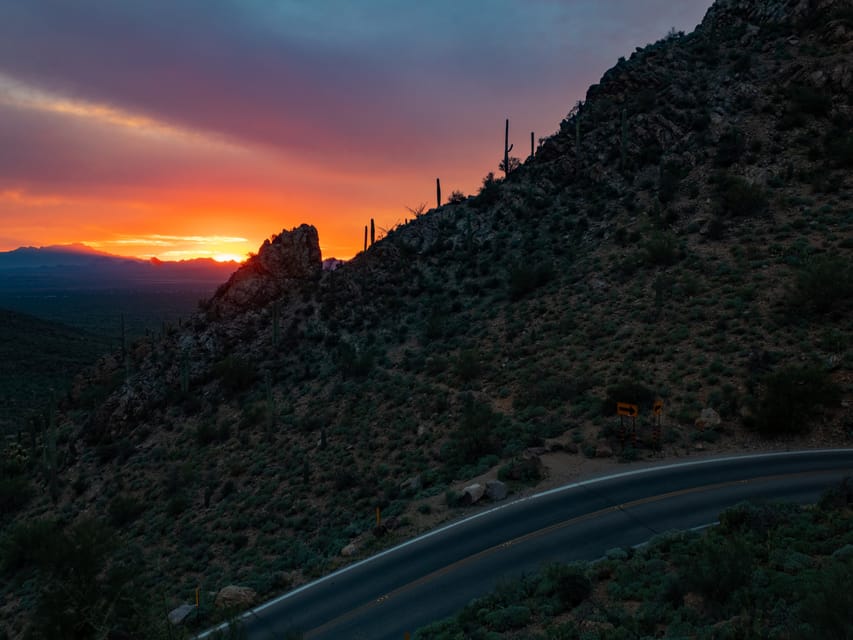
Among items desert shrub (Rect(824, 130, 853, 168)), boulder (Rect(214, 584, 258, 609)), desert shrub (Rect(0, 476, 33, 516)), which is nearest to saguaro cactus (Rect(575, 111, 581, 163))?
desert shrub (Rect(824, 130, 853, 168))

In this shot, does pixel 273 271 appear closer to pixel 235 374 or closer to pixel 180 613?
pixel 235 374

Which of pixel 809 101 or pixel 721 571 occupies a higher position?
pixel 809 101

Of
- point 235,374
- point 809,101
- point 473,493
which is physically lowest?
point 473,493

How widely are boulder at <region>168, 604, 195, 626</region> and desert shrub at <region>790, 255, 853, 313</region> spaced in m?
29.8

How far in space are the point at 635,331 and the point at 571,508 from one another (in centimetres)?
1570

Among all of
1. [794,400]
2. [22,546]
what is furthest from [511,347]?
[22,546]

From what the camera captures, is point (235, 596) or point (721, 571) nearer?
point (721, 571)

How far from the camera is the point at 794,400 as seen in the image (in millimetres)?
18656

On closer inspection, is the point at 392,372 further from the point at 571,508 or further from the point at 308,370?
the point at 571,508

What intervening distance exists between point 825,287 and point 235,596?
94.7 feet

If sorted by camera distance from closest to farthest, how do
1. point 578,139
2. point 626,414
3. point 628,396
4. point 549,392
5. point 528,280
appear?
point 626,414
point 628,396
point 549,392
point 528,280
point 578,139

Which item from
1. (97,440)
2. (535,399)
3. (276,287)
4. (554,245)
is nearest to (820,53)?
(554,245)

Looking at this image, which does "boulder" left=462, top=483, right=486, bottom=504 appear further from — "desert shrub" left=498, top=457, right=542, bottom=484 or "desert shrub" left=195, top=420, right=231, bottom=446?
"desert shrub" left=195, top=420, right=231, bottom=446

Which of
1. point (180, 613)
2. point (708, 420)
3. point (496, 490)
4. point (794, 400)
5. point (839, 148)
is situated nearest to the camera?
point (180, 613)
